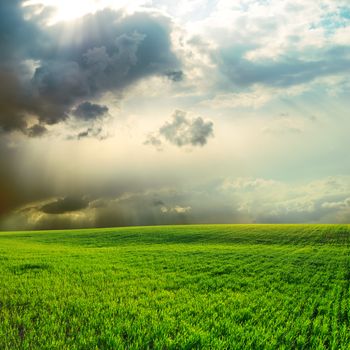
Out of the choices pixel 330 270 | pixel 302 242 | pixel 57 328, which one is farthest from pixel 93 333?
pixel 302 242

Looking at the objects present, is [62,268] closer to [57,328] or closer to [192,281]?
[192,281]

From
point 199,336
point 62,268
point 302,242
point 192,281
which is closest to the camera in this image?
point 199,336

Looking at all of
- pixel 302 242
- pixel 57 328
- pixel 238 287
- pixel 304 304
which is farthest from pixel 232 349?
pixel 302 242

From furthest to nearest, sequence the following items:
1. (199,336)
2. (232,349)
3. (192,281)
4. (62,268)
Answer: (62,268) → (192,281) → (199,336) → (232,349)

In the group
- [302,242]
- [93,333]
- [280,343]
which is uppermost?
[93,333]

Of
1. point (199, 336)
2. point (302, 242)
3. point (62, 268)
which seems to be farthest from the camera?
point (302, 242)

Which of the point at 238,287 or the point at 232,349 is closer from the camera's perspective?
the point at 232,349

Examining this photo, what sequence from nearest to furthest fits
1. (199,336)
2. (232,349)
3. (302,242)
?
(232,349) < (199,336) < (302,242)

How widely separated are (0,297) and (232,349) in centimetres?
1043

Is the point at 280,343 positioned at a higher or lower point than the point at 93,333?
lower

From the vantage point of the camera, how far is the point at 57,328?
9.84 meters

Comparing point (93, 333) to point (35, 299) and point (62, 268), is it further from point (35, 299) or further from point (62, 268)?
point (62, 268)

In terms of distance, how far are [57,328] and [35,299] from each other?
14.1ft

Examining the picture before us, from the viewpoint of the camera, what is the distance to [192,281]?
17.7m
